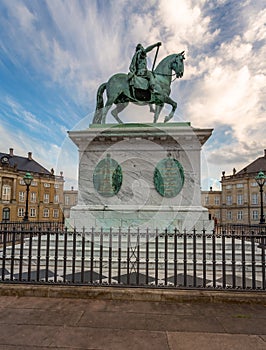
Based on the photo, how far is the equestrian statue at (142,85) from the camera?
33.7 ft

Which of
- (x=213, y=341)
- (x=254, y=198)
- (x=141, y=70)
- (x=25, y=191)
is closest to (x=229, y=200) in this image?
(x=254, y=198)

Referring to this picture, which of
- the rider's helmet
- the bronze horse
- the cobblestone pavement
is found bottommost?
the cobblestone pavement

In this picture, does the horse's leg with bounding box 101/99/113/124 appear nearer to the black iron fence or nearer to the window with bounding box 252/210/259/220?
the black iron fence

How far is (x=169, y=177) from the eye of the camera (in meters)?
9.26

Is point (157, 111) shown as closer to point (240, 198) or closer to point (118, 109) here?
point (118, 109)

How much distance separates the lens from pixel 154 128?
31.6 ft

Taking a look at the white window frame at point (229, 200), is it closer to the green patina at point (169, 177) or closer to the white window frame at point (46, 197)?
the white window frame at point (46, 197)

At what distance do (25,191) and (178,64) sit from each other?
56.4m

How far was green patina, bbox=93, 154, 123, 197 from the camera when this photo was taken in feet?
30.7

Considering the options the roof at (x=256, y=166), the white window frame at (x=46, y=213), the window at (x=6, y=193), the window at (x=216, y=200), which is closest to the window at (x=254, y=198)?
the roof at (x=256, y=166)

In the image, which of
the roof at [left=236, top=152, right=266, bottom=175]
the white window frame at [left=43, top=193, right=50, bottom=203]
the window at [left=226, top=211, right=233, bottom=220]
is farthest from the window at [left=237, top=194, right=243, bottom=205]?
the white window frame at [left=43, top=193, right=50, bottom=203]

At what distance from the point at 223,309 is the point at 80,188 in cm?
680

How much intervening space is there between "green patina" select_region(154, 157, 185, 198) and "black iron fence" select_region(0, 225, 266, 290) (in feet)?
6.17

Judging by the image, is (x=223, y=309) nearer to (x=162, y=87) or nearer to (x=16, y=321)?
(x=16, y=321)
